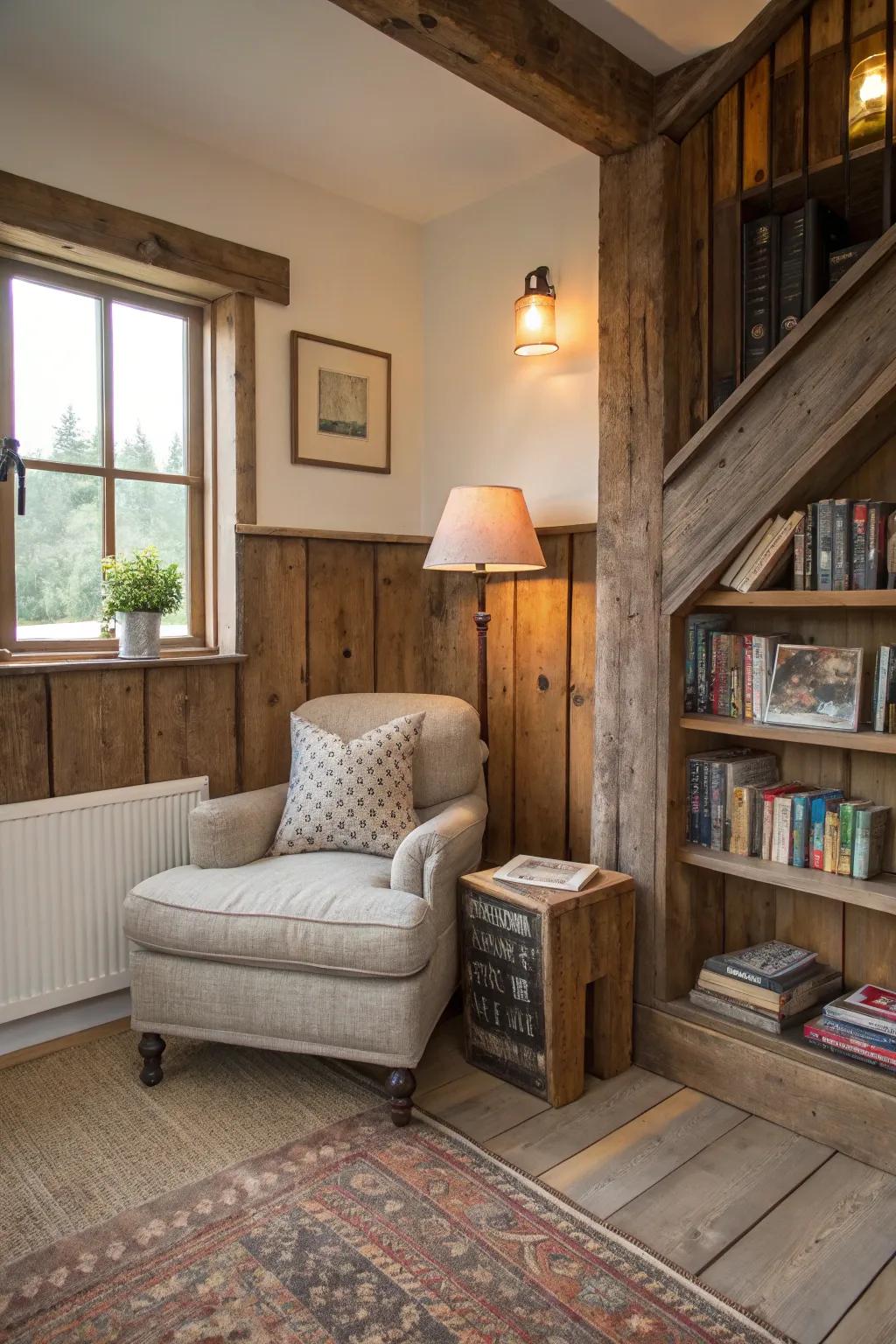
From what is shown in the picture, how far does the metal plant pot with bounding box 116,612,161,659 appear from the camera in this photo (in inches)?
103

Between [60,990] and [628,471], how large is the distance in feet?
6.58

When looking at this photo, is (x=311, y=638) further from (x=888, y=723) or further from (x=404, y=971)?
(x=888, y=723)

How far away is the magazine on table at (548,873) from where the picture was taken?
2240 mm

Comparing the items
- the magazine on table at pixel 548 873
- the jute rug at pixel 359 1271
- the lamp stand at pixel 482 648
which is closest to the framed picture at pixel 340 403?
the lamp stand at pixel 482 648

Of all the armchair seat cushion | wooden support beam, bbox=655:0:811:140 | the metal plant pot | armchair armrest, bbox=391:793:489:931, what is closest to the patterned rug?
the armchair seat cushion

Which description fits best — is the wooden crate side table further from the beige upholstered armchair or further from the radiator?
the radiator

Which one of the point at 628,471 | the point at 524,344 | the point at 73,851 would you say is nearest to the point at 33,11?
the point at 524,344

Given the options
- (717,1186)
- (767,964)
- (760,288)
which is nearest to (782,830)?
(767,964)

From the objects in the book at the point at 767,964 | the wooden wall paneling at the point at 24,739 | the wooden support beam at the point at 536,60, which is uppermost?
the wooden support beam at the point at 536,60

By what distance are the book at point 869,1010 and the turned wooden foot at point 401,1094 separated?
94 centimetres

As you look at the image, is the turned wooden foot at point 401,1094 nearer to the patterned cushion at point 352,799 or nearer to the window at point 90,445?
the patterned cushion at point 352,799

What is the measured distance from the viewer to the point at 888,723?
202cm

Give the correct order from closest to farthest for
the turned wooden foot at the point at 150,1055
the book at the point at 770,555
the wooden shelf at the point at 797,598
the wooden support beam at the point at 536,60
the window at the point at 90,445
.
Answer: the wooden support beam at the point at 536,60 → the wooden shelf at the point at 797,598 → the book at the point at 770,555 → the turned wooden foot at the point at 150,1055 → the window at the point at 90,445

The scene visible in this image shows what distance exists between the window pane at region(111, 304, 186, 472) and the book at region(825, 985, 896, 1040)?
7.78 feet
